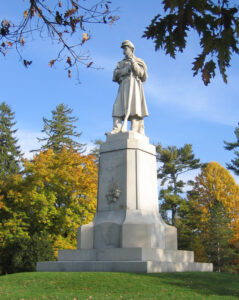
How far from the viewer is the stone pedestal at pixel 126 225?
10.8m

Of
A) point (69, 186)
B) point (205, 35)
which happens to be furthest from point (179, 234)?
point (205, 35)

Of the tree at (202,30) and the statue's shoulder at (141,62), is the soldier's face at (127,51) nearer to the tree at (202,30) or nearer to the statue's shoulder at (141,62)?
the statue's shoulder at (141,62)

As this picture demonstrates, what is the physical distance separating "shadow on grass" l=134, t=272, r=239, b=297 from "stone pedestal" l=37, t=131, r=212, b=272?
875mm

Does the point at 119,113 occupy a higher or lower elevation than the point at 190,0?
higher

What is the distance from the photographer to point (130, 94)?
14.2 metres

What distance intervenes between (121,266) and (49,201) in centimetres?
1334

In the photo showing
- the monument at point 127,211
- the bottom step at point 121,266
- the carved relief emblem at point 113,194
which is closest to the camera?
the bottom step at point 121,266

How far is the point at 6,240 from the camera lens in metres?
21.8

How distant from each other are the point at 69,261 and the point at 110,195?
2644 millimetres

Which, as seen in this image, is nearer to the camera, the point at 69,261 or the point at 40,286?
the point at 40,286

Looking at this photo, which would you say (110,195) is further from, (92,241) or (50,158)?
(50,158)

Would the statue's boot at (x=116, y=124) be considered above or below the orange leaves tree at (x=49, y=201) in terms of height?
above

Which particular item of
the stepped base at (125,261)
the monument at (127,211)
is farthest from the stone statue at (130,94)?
the stepped base at (125,261)

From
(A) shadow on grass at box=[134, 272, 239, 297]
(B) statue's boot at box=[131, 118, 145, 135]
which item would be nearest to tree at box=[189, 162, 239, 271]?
(B) statue's boot at box=[131, 118, 145, 135]
